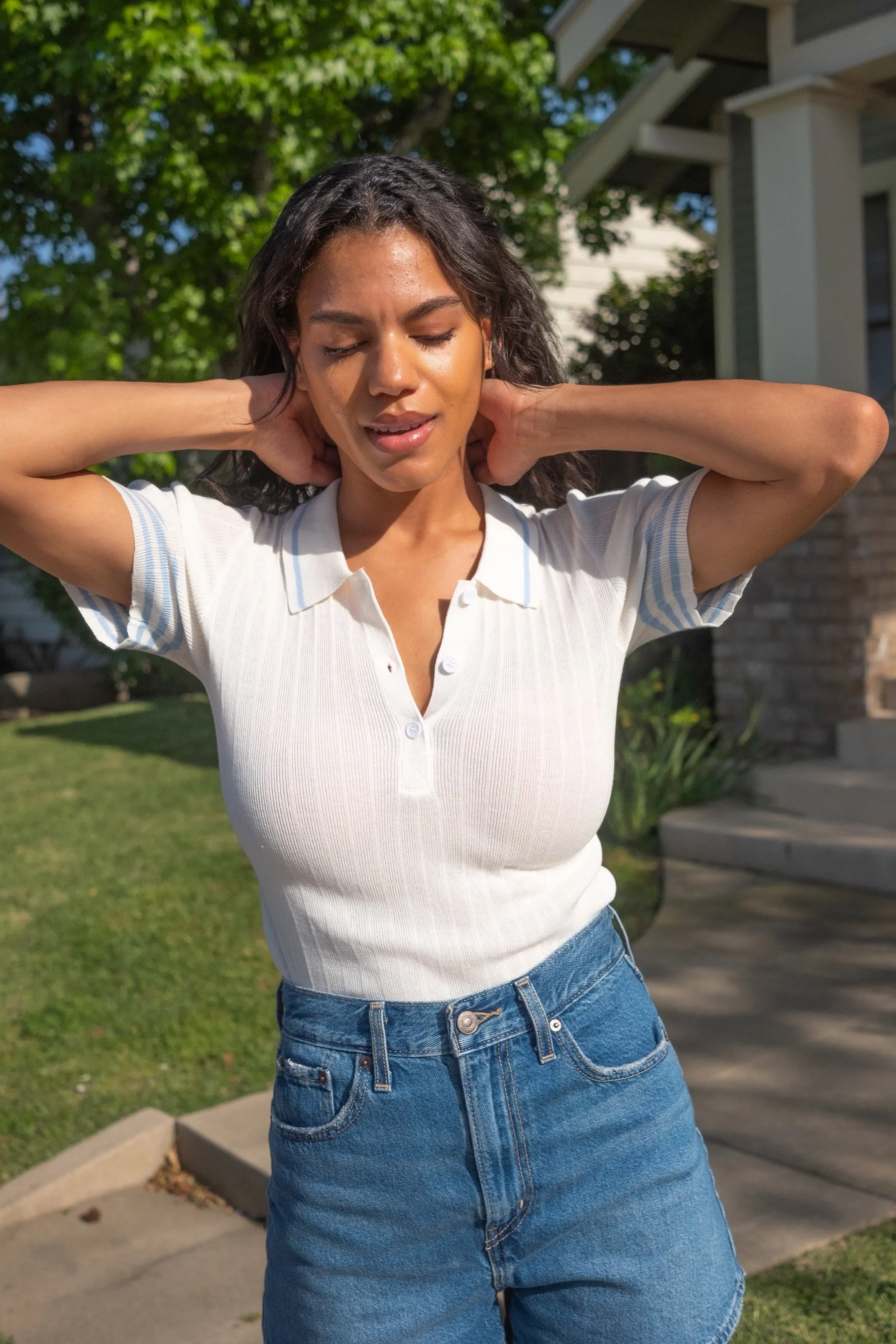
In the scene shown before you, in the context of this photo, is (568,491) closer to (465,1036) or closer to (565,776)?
(565,776)

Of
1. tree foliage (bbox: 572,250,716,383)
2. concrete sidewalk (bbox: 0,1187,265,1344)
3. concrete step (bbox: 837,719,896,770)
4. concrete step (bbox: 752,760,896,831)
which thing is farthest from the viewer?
tree foliage (bbox: 572,250,716,383)

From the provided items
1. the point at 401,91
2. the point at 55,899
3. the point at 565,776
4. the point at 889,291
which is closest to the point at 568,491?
the point at 565,776

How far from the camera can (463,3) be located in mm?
10156

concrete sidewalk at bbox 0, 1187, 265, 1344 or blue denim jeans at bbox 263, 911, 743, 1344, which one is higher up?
blue denim jeans at bbox 263, 911, 743, 1344

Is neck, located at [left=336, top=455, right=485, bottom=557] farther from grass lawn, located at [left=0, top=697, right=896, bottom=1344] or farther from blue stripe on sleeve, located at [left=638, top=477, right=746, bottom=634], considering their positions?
grass lawn, located at [left=0, top=697, right=896, bottom=1344]

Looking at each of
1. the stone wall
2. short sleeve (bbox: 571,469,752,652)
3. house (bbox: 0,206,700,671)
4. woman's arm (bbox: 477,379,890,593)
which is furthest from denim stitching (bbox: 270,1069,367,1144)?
house (bbox: 0,206,700,671)

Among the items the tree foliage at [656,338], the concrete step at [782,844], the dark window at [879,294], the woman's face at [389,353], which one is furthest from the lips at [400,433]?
the tree foliage at [656,338]

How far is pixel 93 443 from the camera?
1.76 meters

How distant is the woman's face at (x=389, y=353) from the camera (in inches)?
66.1

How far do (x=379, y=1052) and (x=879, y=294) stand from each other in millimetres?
8758

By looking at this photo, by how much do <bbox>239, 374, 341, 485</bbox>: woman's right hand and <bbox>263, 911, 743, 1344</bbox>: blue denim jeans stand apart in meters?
0.74

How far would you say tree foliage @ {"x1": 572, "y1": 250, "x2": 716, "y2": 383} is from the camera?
38.3ft

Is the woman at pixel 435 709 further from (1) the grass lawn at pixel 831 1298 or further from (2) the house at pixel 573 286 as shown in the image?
(2) the house at pixel 573 286

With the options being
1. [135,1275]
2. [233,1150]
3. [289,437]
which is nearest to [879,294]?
[233,1150]
